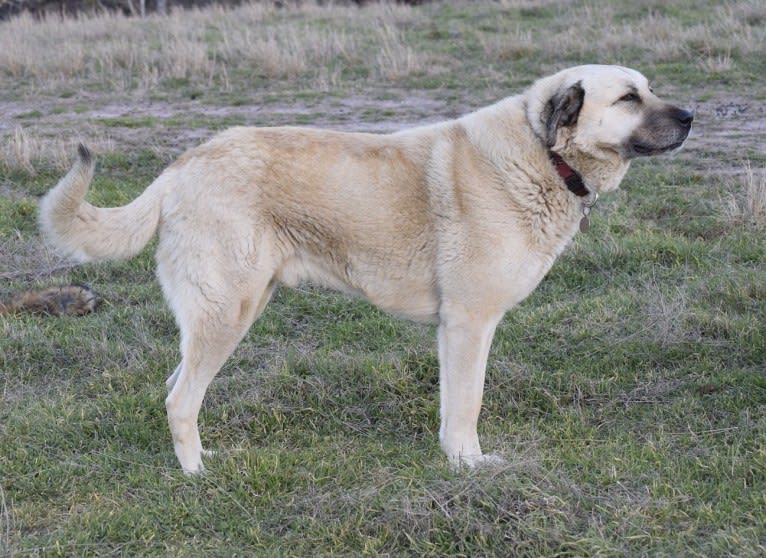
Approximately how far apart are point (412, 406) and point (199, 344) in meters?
1.12

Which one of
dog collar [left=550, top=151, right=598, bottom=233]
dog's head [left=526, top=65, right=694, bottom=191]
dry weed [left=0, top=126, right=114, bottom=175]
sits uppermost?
dog's head [left=526, top=65, right=694, bottom=191]

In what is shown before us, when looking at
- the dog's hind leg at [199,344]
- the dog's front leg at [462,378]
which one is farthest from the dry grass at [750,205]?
the dog's hind leg at [199,344]

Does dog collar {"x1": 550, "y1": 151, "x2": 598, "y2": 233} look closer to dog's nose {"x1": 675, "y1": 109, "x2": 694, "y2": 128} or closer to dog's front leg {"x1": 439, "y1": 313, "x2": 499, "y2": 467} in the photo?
dog's nose {"x1": 675, "y1": 109, "x2": 694, "y2": 128}

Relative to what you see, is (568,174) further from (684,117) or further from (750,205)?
(750,205)

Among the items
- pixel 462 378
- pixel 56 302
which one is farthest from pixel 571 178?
pixel 56 302

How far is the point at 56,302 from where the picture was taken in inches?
218

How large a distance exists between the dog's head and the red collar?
0.03 meters

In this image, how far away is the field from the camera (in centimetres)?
331

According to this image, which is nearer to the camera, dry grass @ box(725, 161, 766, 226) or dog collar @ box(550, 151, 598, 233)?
dog collar @ box(550, 151, 598, 233)

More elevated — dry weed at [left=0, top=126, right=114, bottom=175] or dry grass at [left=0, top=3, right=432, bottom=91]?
dry weed at [left=0, top=126, right=114, bottom=175]

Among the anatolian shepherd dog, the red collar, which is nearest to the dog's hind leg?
the anatolian shepherd dog

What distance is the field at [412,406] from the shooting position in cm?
331

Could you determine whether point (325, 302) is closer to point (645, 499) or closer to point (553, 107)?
point (553, 107)

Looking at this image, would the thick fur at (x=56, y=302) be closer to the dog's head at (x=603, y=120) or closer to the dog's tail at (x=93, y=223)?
the dog's tail at (x=93, y=223)
